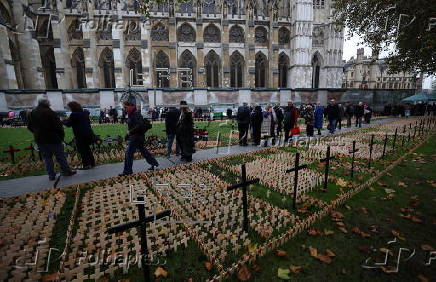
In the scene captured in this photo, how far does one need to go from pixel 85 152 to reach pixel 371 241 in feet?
22.8

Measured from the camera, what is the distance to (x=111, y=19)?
95.1ft

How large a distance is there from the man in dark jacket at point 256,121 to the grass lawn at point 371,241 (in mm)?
4786

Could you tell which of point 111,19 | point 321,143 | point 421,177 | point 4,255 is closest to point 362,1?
point 321,143

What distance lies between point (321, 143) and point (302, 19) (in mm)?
28949

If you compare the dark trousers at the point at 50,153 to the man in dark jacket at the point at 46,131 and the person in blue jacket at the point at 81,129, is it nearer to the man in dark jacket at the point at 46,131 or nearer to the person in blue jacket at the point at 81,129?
the man in dark jacket at the point at 46,131

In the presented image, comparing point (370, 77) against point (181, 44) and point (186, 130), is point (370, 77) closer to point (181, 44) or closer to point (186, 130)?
point (181, 44)

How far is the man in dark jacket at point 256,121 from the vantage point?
880cm

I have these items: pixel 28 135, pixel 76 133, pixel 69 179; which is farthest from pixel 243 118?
pixel 28 135

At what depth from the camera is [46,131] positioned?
5.35 meters

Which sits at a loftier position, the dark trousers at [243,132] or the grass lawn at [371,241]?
the dark trousers at [243,132]

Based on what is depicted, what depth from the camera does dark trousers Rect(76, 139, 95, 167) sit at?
6.39 meters

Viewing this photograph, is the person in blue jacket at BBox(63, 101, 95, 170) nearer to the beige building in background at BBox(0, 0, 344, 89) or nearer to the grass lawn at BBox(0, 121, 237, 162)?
the grass lawn at BBox(0, 121, 237, 162)

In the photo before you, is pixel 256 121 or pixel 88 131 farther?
pixel 256 121

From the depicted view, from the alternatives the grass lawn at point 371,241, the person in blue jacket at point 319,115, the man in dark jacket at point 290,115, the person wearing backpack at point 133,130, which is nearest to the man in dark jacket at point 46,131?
the person wearing backpack at point 133,130
